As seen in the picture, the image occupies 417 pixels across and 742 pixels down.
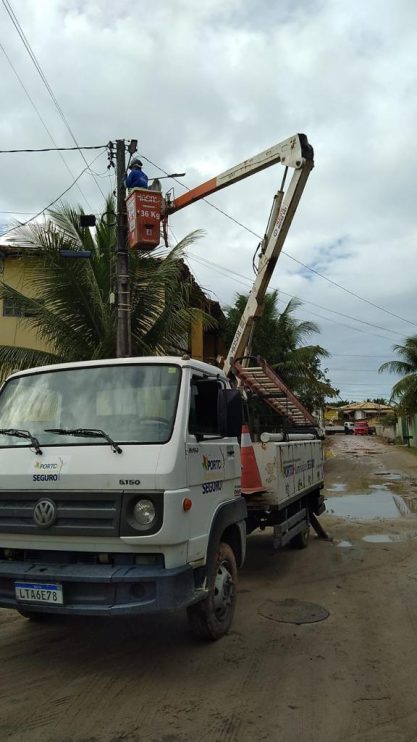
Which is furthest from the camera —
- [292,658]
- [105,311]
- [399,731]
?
[105,311]

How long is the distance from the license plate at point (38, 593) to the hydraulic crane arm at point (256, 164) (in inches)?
330

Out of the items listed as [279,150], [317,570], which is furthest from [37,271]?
[317,570]

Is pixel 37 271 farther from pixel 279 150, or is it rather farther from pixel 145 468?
pixel 145 468

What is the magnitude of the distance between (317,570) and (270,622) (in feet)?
7.55

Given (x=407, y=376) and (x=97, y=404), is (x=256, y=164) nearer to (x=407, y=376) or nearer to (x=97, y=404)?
(x=97, y=404)

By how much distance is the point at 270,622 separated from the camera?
5461 mm

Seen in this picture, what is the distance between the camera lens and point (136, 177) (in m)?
10.7

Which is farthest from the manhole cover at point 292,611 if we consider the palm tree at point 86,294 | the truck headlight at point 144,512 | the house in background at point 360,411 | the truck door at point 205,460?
the house in background at point 360,411

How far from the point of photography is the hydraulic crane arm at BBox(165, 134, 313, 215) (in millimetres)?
10148

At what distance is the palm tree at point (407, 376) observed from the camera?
33125 millimetres

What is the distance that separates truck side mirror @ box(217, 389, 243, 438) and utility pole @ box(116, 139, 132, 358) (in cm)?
519

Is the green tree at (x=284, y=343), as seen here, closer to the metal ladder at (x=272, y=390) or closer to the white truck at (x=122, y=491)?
the metal ladder at (x=272, y=390)

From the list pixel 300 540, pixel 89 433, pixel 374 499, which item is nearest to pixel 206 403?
pixel 89 433

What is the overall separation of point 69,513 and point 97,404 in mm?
947
